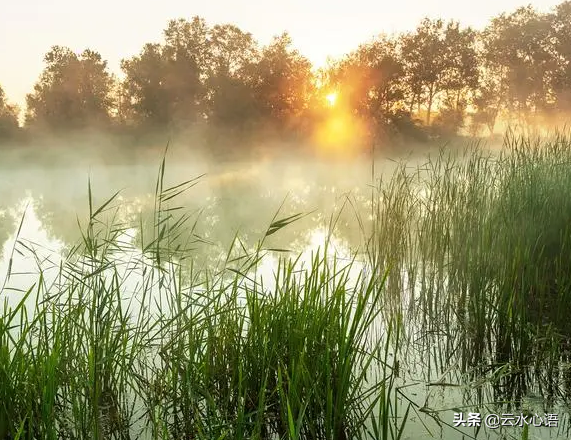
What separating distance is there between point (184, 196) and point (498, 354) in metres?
10.6

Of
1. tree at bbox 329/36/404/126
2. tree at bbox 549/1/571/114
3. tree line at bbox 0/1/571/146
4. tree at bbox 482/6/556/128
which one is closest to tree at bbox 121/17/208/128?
tree line at bbox 0/1/571/146

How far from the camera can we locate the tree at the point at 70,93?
2964cm

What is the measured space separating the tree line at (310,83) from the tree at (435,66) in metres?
0.05

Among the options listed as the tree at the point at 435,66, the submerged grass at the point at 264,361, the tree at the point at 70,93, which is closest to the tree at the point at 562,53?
the tree at the point at 435,66

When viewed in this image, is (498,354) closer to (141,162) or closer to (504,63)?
A: (141,162)

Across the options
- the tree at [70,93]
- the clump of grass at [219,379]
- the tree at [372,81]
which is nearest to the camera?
the clump of grass at [219,379]

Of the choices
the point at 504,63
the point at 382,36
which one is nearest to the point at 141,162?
the point at 382,36

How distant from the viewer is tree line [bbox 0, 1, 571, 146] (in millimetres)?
27375

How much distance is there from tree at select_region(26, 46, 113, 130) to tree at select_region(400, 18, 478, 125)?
15.2 metres

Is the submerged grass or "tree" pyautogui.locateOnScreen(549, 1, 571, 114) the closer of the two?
the submerged grass

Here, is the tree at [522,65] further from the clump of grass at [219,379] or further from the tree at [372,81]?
the clump of grass at [219,379]

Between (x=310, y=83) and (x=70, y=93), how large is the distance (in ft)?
39.8

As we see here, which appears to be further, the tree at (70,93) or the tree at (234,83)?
A: the tree at (70,93)

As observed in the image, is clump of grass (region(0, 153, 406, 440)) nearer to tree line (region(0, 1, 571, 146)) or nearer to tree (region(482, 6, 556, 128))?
tree line (region(0, 1, 571, 146))
